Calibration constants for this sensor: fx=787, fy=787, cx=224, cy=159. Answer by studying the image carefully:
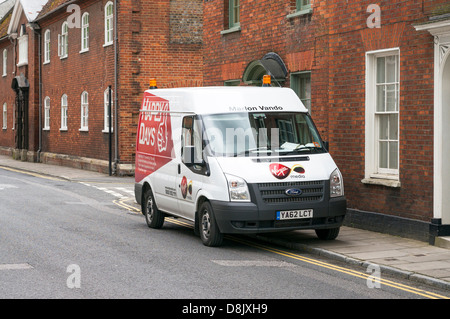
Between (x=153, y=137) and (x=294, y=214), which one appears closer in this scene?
→ (x=294, y=214)

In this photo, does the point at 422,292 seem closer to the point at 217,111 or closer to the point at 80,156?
the point at 217,111

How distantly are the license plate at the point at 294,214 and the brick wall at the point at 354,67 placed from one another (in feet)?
6.72

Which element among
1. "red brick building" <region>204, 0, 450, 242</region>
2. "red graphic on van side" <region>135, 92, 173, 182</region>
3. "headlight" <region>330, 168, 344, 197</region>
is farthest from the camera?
"red graphic on van side" <region>135, 92, 173, 182</region>

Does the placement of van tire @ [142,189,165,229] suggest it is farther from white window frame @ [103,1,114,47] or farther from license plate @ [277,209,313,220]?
white window frame @ [103,1,114,47]

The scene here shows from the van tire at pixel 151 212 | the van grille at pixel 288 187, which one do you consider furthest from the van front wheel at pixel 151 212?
the van grille at pixel 288 187

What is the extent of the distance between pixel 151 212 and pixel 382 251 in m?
4.79

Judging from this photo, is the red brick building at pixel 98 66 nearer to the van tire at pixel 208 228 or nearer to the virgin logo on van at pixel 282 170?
the van tire at pixel 208 228

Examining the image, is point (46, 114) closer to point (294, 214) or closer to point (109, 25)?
point (109, 25)

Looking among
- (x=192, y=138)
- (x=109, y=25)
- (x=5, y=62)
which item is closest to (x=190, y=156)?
(x=192, y=138)

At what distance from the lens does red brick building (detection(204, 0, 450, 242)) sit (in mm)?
12188

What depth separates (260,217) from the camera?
1137 cm

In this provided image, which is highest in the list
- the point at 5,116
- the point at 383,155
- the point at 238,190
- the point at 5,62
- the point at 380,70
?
the point at 5,62

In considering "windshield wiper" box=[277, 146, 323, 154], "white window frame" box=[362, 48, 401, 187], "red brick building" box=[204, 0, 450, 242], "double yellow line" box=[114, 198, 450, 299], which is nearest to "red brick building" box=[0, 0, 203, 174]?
"red brick building" box=[204, 0, 450, 242]

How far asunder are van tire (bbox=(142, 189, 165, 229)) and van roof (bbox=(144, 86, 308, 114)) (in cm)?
220
